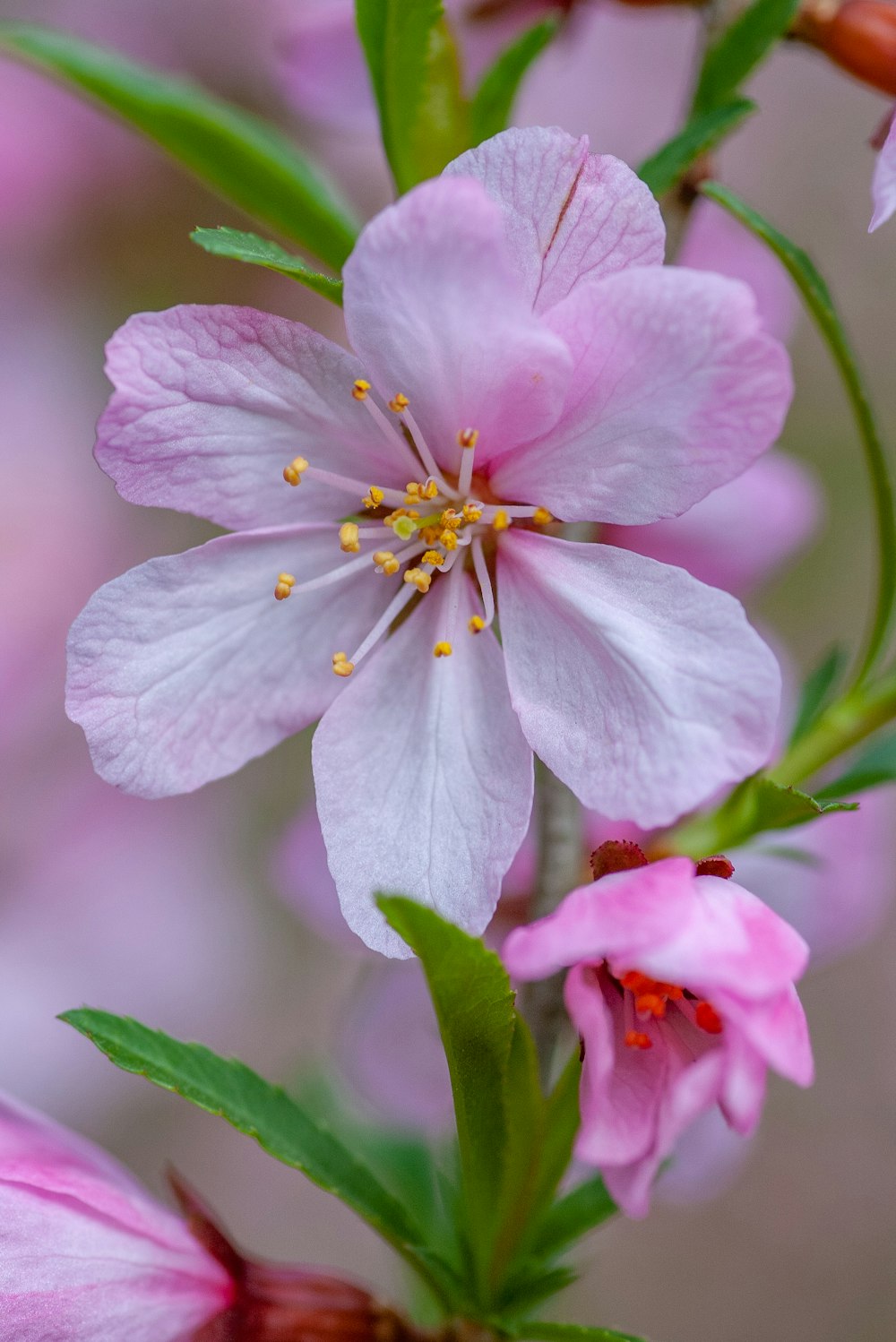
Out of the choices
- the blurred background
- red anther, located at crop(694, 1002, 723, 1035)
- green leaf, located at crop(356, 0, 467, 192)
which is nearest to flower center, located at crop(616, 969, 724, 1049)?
red anther, located at crop(694, 1002, 723, 1035)

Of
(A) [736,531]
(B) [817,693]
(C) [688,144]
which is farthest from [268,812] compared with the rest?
(C) [688,144]

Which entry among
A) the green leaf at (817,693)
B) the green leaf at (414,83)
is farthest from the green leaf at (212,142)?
the green leaf at (817,693)

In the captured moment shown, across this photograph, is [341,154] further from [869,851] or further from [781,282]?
[869,851]

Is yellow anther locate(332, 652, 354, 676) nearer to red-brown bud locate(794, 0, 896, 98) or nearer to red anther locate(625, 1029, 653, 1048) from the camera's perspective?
red anther locate(625, 1029, 653, 1048)

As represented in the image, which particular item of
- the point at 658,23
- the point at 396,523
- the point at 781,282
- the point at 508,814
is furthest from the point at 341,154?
the point at 508,814

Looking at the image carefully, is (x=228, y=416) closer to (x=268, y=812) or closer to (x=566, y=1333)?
(x=566, y=1333)
